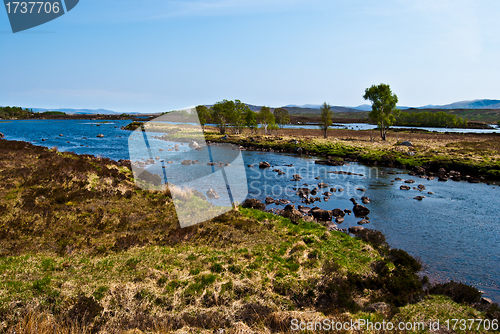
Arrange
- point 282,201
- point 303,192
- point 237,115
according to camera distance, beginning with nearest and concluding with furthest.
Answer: point 282,201
point 303,192
point 237,115

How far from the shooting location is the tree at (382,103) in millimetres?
76438

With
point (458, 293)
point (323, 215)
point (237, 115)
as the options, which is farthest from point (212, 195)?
point (237, 115)

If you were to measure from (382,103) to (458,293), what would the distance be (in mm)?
76500

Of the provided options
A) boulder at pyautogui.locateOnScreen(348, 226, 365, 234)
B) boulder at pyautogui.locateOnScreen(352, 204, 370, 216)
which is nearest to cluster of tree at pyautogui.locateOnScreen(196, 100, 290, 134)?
boulder at pyautogui.locateOnScreen(352, 204, 370, 216)

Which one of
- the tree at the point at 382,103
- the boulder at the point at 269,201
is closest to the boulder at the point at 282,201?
the boulder at the point at 269,201

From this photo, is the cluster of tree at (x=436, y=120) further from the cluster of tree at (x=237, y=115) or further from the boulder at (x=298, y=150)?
the boulder at (x=298, y=150)

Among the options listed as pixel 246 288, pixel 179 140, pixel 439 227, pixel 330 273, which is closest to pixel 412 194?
pixel 439 227

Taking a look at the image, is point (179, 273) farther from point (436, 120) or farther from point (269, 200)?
point (436, 120)

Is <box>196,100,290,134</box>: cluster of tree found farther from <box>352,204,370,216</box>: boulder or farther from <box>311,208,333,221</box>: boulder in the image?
<box>311,208,333,221</box>: boulder

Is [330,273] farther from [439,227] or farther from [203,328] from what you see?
[439,227]

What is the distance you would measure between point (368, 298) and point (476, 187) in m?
34.9

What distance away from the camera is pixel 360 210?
25438mm

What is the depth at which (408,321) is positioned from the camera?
946cm

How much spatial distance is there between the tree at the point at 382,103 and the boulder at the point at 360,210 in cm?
6196
